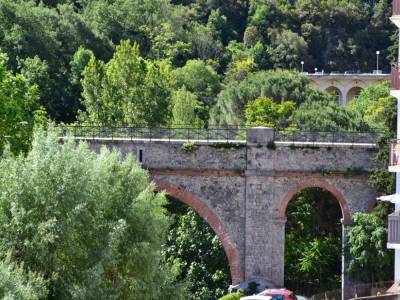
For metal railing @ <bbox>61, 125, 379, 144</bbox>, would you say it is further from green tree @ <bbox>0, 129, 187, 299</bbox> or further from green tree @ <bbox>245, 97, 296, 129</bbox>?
green tree @ <bbox>245, 97, 296, 129</bbox>

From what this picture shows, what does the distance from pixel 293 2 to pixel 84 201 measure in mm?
102276

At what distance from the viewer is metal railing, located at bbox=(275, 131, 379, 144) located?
46.5 metres

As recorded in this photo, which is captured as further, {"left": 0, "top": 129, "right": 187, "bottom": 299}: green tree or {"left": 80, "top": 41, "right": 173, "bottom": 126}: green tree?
{"left": 80, "top": 41, "right": 173, "bottom": 126}: green tree

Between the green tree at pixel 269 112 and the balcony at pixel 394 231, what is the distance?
113 feet

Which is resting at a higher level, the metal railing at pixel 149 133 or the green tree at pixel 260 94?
the green tree at pixel 260 94

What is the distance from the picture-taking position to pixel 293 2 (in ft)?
437

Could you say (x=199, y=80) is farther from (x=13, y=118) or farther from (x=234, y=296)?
(x=234, y=296)

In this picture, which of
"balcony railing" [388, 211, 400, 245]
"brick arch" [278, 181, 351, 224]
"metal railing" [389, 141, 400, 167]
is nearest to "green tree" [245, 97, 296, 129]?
"brick arch" [278, 181, 351, 224]

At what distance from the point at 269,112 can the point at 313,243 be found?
17126mm

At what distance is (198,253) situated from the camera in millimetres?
54000

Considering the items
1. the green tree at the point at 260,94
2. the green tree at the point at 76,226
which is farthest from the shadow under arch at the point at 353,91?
the green tree at the point at 76,226

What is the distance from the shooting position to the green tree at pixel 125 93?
6825cm

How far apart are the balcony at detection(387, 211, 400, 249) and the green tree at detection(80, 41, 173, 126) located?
36060 mm

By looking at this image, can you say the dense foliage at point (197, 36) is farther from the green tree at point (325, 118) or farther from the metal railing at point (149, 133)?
the metal railing at point (149, 133)
